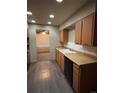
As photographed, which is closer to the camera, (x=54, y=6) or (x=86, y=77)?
(x=86, y=77)

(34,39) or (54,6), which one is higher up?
(54,6)

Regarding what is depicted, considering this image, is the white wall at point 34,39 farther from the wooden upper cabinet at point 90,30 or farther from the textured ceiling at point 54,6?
the wooden upper cabinet at point 90,30

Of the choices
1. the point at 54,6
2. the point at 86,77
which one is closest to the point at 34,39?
the point at 54,6

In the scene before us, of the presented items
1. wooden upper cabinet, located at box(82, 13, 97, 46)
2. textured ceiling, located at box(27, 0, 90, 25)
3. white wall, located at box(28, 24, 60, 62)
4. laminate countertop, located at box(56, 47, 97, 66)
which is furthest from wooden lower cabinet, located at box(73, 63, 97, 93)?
white wall, located at box(28, 24, 60, 62)

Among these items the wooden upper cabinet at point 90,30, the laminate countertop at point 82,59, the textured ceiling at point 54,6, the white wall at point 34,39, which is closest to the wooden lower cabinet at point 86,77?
the laminate countertop at point 82,59

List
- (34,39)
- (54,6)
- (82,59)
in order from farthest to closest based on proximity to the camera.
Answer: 1. (34,39)
2. (54,6)
3. (82,59)

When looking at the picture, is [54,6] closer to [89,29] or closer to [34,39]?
[89,29]

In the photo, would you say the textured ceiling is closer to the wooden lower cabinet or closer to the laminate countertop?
the laminate countertop

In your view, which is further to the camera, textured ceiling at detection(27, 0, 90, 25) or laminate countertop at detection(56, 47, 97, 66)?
textured ceiling at detection(27, 0, 90, 25)
